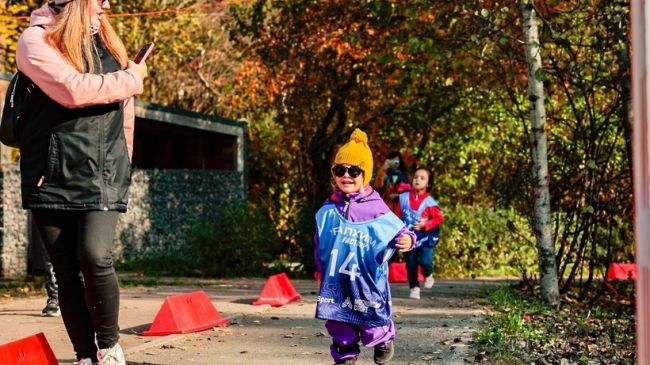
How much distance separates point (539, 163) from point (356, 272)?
5.81 metres

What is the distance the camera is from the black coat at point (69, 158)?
528 cm

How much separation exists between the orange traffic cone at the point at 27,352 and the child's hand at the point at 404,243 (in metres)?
1.97

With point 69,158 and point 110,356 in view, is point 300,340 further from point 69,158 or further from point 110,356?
point 69,158

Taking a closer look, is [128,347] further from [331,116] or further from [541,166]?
[331,116]

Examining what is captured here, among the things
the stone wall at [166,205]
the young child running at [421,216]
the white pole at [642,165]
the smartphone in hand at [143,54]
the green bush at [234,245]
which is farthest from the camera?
the stone wall at [166,205]

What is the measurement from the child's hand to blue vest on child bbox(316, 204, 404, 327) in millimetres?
51

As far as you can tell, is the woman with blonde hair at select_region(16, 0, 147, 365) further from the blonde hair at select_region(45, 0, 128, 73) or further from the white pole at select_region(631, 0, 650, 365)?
the white pole at select_region(631, 0, 650, 365)

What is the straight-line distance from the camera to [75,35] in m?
5.39

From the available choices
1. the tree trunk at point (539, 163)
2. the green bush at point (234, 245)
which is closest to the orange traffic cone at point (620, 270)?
the tree trunk at point (539, 163)

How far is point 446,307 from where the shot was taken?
437 inches

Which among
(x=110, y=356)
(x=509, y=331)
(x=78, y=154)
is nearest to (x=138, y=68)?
(x=78, y=154)

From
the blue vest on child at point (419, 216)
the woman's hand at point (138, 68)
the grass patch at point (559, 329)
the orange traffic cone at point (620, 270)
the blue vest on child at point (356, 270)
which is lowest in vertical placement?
the grass patch at point (559, 329)

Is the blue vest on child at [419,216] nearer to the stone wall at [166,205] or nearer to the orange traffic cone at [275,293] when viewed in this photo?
the orange traffic cone at [275,293]

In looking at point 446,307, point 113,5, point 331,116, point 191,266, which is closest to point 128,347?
point 446,307
